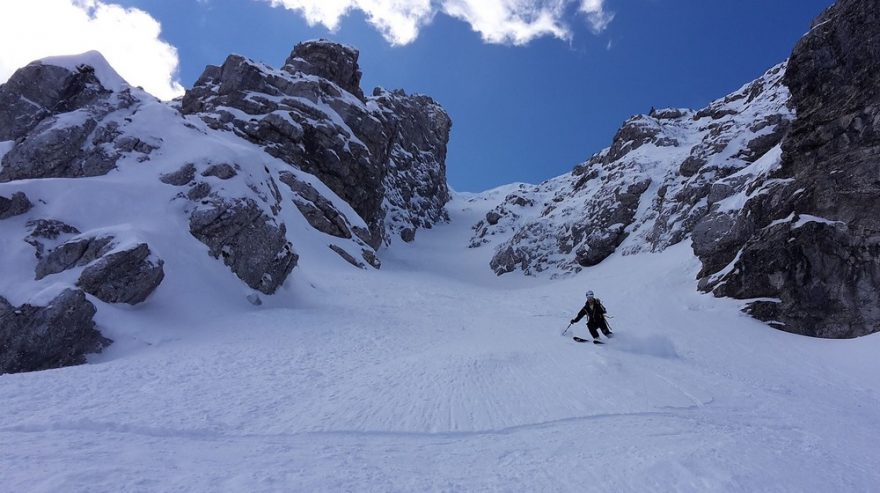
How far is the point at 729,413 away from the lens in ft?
24.1

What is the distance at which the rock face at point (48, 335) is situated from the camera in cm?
1015

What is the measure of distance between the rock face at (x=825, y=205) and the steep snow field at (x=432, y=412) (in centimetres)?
208

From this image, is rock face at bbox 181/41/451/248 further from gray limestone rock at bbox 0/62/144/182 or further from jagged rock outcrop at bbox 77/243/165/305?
jagged rock outcrop at bbox 77/243/165/305

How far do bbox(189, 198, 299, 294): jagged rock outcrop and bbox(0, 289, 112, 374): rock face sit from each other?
548 cm

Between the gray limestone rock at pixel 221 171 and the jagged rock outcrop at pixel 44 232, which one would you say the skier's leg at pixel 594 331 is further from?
the jagged rock outcrop at pixel 44 232

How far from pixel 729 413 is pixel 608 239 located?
36.5m

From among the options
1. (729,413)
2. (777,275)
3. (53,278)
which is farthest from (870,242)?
(53,278)

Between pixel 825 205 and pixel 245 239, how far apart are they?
22.3 m

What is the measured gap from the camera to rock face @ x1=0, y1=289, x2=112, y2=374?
1015 centimetres

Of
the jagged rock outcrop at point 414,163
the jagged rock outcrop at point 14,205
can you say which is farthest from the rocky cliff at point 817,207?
the jagged rock outcrop at point 414,163

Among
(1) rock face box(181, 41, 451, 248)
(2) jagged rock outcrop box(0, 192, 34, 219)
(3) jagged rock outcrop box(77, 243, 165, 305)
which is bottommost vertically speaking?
(3) jagged rock outcrop box(77, 243, 165, 305)

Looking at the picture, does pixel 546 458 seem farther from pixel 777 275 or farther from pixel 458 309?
pixel 777 275

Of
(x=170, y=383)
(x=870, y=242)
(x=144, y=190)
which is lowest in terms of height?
(x=170, y=383)

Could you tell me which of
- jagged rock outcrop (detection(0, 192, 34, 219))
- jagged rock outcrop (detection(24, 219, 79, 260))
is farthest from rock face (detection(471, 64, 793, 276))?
jagged rock outcrop (detection(0, 192, 34, 219))
